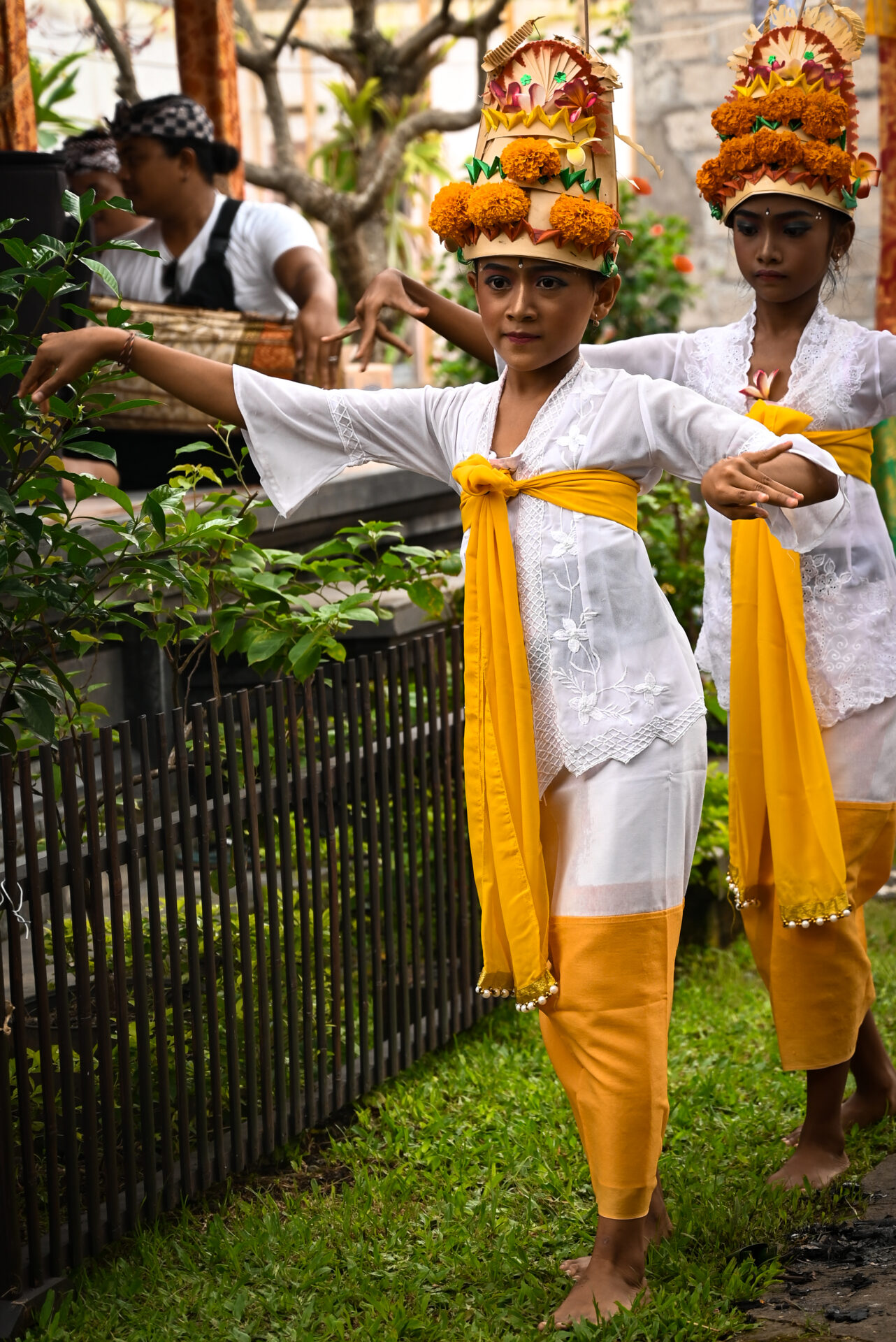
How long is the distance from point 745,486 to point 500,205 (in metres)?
0.67

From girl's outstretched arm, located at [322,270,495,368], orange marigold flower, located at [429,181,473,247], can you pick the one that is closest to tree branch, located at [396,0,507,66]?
girl's outstretched arm, located at [322,270,495,368]

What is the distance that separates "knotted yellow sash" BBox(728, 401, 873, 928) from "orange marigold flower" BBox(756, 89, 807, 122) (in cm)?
61

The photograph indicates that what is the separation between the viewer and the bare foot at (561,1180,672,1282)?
2906 mm

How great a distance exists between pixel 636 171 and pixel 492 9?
4.08 metres

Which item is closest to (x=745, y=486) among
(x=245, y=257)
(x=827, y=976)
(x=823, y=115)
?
(x=823, y=115)

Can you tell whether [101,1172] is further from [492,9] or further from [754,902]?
[492,9]

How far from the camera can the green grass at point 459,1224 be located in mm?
2838

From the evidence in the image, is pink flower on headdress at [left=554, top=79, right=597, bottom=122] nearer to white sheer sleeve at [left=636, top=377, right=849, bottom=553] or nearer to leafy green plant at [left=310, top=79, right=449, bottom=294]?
white sheer sleeve at [left=636, top=377, right=849, bottom=553]

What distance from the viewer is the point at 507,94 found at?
2.69 meters

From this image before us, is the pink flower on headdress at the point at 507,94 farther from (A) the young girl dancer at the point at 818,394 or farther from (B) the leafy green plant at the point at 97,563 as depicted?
(B) the leafy green plant at the point at 97,563

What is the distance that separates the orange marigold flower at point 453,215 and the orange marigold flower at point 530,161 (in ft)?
0.32

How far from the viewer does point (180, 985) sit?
325cm

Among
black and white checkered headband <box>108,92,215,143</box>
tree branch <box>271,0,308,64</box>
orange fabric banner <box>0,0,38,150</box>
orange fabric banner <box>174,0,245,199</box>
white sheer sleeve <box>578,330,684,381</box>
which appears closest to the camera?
white sheer sleeve <box>578,330,684,381</box>

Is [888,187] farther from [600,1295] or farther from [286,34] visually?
[600,1295]
